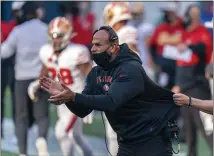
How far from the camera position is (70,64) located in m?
8.90

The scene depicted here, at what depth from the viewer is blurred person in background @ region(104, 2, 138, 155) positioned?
8727 millimetres

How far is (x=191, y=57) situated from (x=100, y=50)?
4.16 m

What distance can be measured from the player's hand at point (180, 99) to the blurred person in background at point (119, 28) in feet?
8.79

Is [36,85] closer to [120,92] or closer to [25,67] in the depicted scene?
[25,67]

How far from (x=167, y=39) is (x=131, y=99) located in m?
7.23

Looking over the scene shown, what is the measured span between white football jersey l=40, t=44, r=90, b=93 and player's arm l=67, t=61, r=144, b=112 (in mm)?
2974

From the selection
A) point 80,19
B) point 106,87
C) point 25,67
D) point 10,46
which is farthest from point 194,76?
point 80,19

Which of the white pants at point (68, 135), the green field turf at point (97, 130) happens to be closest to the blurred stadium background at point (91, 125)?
the green field turf at point (97, 130)

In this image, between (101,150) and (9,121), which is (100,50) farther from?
(9,121)

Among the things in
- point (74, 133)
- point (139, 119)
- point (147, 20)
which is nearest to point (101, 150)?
point (74, 133)

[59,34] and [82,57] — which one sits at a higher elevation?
[59,34]

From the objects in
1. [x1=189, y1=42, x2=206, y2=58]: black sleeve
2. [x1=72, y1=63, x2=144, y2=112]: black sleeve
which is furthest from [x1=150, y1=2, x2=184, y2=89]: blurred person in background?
[x1=72, y1=63, x2=144, y2=112]: black sleeve

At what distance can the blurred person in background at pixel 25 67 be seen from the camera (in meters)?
9.56

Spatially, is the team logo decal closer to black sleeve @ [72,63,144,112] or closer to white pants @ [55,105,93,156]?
black sleeve @ [72,63,144,112]
